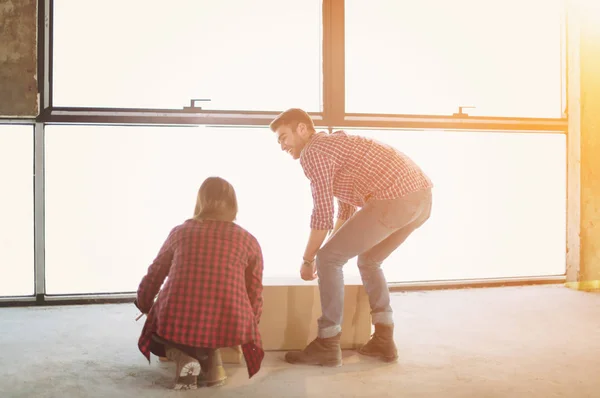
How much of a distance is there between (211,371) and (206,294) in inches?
12.8

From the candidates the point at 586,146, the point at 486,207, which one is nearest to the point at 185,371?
the point at 486,207

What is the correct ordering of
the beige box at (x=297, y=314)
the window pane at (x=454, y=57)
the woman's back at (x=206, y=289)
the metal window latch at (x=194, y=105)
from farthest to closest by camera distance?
the window pane at (x=454, y=57) → the metal window latch at (x=194, y=105) → the beige box at (x=297, y=314) → the woman's back at (x=206, y=289)

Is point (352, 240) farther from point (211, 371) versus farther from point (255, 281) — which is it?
point (211, 371)

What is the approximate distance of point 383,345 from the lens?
2436mm

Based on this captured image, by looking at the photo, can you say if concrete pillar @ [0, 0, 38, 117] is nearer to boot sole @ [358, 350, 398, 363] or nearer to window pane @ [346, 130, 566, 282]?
window pane @ [346, 130, 566, 282]

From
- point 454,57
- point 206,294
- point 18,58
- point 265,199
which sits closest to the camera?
point 206,294

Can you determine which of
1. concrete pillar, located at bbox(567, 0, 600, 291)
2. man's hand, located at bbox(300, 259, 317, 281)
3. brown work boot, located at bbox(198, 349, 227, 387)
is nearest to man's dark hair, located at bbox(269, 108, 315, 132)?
man's hand, located at bbox(300, 259, 317, 281)

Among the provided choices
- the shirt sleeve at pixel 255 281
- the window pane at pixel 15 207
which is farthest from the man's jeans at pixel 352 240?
the window pane at pixel 15 207

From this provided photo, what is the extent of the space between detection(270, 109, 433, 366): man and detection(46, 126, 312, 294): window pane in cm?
136

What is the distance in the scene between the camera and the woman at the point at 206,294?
1.98 meters

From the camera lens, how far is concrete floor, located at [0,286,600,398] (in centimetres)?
204

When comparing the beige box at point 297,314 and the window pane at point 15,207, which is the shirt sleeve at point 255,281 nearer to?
the beige box at point 297,314

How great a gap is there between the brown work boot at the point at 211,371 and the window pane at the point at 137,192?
5.29 feet

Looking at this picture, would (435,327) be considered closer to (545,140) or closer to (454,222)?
(454,222)
